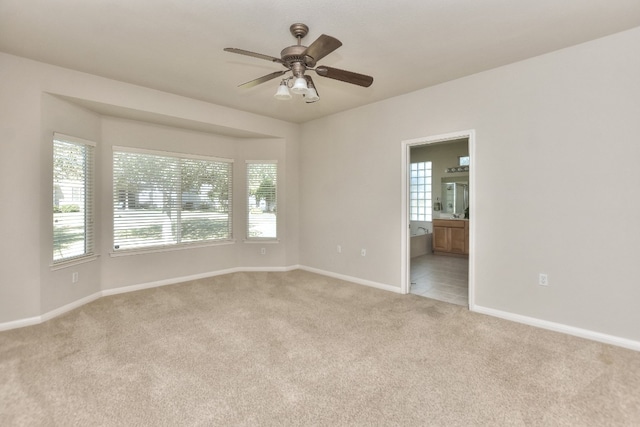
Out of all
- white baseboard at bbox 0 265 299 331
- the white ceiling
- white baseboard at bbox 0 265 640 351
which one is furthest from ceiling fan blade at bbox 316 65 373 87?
white baseboard at bbox 0 265 299 331

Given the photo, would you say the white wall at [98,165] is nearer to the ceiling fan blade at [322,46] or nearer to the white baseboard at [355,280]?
the white baseboard at [355,280]

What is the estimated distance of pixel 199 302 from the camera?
3.94 meters

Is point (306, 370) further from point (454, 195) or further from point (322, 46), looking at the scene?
point (454, 195)

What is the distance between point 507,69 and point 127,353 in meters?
4.64

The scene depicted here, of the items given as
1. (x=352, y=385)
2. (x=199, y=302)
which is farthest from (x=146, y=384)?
(x=199, y=302)

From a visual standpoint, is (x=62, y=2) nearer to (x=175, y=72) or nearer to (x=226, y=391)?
(x=175, y=72)

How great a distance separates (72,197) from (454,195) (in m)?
7.61

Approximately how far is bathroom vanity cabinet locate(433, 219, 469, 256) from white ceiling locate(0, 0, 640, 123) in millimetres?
4278

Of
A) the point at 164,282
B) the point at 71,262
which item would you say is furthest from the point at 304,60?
the point at 164,282

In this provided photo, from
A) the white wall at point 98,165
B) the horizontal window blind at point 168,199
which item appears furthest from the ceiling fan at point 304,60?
the horizontal window blind at point 168,199

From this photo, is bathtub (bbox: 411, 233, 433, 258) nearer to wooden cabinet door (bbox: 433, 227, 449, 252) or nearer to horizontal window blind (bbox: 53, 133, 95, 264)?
wooden cabinet door (bbox: 433, 227, 449, 252)

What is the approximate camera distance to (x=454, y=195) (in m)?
7.79

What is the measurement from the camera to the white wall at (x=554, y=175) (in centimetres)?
272

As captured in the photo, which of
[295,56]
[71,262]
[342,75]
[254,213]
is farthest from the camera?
[254,213]
